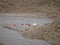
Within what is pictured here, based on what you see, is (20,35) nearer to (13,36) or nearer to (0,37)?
(13,36)

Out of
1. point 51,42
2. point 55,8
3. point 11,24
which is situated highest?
point 55,8

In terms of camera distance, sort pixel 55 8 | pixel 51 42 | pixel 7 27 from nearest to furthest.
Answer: pixel 51 42
pixel 7 27
pixel 55 8

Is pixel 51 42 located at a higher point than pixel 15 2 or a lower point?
lower

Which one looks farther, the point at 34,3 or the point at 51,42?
the point at 34,3

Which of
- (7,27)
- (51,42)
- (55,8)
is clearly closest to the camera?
(51,42)

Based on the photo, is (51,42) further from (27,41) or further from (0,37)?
(0,37)

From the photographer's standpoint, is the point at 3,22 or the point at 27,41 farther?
the point at 3,22

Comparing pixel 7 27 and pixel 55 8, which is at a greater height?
pixel 55 8

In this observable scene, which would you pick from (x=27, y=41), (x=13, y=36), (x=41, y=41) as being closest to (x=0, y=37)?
(x=13, y=36)

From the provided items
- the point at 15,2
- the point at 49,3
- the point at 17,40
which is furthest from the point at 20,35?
the point at 49,3
